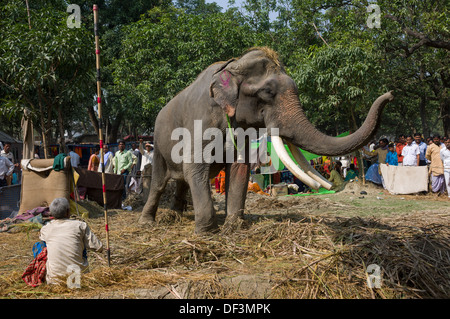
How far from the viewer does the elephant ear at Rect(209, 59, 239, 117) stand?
246 inches

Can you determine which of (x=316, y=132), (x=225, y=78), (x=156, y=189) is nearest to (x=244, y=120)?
(x=225, y=78)

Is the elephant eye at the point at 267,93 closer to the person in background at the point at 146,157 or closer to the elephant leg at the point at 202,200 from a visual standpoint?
the elephant leg at the point at 202,200

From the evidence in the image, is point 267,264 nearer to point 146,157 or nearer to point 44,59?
point 44,59

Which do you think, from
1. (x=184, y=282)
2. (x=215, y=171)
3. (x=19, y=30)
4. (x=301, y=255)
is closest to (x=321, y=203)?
(x=215, y=171)

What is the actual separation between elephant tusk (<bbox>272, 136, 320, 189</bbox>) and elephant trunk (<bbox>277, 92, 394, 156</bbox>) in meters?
0.13

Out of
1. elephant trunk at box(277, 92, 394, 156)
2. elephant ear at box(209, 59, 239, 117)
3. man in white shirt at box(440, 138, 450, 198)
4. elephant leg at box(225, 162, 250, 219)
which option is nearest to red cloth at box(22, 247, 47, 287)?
elephant leg at box(225, 162, 250, 219)

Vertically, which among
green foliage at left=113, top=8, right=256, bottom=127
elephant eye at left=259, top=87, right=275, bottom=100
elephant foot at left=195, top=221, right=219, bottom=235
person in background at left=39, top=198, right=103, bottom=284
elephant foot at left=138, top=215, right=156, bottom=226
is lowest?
elephant foot at left=138, top=215, right=156, bottom=226

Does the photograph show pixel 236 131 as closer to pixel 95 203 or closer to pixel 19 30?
pixel 95 203

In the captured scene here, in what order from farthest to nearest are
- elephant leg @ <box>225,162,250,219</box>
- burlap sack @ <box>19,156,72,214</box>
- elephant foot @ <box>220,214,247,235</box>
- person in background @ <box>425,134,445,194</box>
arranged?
1. person in background @ <box>425,134,445,194</box>
2. burlap sack @ <box>19,156,72,214</box>
3. elephant leg @ <box>225,162,250,219</box>
4. elephant foot @ <box>220,214,247,235</box>

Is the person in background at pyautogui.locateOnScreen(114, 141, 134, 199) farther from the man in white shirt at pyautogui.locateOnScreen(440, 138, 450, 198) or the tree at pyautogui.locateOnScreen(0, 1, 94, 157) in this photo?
the man in white shirt at pyautogui.locateOnScreen(440, 138, 450, 198)

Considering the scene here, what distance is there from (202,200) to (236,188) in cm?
68

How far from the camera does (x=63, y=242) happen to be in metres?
4.47

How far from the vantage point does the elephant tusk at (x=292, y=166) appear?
207 inches

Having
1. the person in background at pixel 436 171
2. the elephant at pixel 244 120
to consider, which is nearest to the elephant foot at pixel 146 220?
the elephant at pixel 244 120
